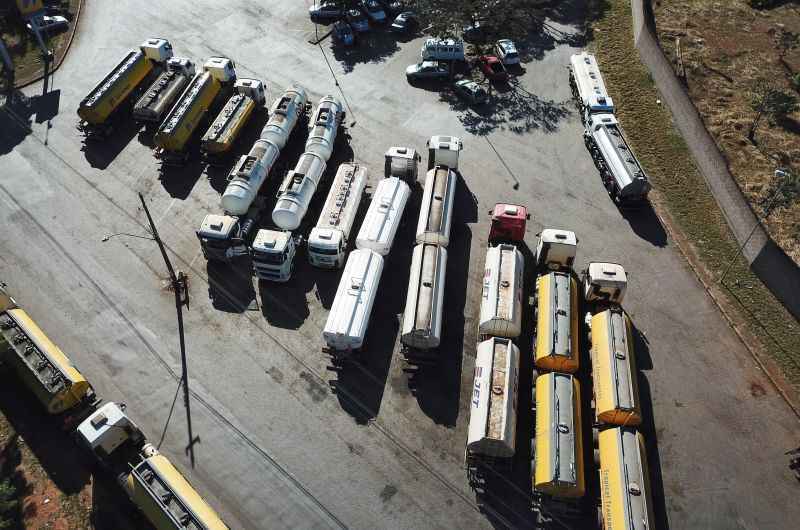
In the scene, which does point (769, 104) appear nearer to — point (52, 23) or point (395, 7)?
point (395, 7)

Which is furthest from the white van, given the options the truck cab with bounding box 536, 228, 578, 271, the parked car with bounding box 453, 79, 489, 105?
the truck cab with bounding box 536, 228, 578, 271

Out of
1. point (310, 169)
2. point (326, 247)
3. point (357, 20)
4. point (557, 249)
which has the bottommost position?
point (326, 247)

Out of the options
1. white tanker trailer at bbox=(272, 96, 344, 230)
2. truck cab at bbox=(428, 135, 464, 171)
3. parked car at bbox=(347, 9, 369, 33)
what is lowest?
white tanker trailer at bbox=(272, 96, 344, 230)

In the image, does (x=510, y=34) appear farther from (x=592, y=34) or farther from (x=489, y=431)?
(x=489, y=431)

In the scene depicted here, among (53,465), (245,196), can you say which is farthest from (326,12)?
(53,465)

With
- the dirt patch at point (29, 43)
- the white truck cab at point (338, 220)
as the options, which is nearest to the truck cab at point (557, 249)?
the white truck cab at point (338, 220)

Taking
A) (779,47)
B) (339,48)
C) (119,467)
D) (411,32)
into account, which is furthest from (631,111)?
(119,467)

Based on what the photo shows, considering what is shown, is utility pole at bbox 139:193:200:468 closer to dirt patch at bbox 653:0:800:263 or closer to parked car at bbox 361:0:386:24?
parked car at bbox 361:0:386:24
